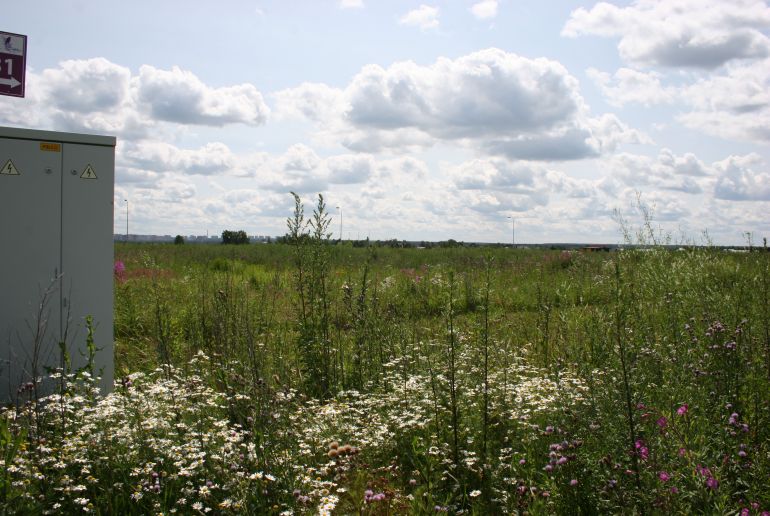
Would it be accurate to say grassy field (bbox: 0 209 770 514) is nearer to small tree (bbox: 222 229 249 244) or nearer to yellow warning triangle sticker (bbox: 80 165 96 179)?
yellow warning triangle sticker (bbox: 80 165 96 179)

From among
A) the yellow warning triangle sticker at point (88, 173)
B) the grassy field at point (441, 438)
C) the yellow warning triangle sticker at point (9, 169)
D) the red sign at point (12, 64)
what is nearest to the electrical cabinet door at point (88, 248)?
the yellow warning triangle sticker at point (88, 173)

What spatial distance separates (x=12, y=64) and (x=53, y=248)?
2258 millimetres

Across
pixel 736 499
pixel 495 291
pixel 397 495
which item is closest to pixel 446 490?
pixel 397 495

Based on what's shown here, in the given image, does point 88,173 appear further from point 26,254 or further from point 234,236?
point 234,236

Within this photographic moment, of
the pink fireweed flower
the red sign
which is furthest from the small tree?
the red sign

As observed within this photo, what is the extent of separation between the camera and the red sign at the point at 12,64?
6262mm

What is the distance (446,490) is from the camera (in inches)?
149

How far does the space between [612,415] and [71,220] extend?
5104 millimetres

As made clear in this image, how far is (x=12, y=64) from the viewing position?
630 centimetres

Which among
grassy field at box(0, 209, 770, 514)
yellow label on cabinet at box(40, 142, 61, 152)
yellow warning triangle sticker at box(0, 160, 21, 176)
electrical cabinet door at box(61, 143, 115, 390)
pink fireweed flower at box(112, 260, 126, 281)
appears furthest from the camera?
pink fireweed flower at box(112, 260, 126, 281)

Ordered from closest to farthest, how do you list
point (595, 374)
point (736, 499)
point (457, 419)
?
point (736, 499), point (457, 419), point (595, 374)

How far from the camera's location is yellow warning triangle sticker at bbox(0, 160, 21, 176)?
544cm

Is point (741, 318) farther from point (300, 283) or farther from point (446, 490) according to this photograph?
point (300, 283)

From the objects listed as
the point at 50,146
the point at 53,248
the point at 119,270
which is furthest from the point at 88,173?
the point at 119,270
